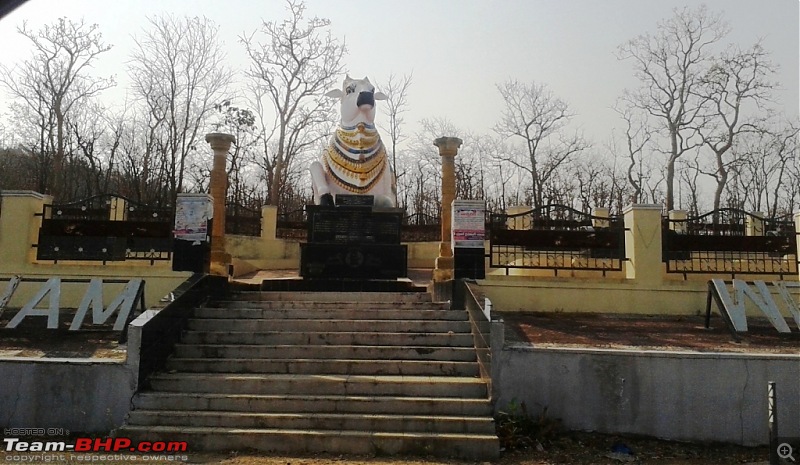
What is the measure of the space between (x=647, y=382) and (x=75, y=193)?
28800 mm

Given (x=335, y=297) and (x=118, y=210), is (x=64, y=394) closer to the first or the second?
(x=335, y=297)

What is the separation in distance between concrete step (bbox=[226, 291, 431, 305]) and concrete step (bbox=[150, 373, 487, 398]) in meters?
2.55

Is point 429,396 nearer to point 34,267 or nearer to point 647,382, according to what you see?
point 647,382

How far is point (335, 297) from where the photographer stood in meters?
8.93

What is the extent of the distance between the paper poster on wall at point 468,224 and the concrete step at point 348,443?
385 centimetres

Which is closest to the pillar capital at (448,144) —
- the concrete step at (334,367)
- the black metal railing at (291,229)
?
the concrete step at (334,367)

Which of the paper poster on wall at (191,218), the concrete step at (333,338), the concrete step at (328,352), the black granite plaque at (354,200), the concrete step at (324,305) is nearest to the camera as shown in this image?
the concrete step at (328,352)

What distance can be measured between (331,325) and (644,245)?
599cm

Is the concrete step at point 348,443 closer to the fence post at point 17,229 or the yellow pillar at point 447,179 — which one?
the yellow pillar at point 447,179

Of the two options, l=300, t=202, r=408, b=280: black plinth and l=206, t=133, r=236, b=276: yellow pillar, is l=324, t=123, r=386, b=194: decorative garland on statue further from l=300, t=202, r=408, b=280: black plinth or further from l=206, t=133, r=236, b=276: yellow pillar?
l=206, t=133, r=236, b=276: yellow pillar

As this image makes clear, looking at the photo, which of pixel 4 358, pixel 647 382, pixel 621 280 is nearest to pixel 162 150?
pixel 4 358

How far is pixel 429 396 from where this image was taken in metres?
6.18

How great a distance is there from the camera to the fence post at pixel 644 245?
962cm

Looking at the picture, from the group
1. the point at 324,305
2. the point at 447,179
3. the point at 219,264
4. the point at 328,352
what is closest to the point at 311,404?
the point at 328,352
